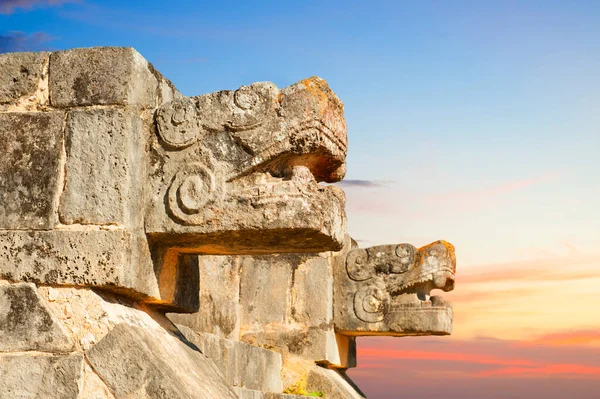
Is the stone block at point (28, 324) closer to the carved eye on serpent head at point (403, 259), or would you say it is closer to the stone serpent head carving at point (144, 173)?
the stone serpent head carving at point (144, 173)

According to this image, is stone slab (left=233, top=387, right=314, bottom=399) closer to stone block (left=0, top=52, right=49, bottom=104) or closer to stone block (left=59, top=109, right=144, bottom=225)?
stone block (left=59, top=109, right=144, bottom=225)

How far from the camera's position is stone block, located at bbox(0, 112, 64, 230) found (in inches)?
185

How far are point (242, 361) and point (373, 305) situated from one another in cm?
249

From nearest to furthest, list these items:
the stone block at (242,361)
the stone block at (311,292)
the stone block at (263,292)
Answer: the stone block at (242,361) < the stone block at (263,292) < the stone block at (311,292)

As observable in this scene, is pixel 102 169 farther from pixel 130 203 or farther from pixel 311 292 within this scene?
pixel 311 292

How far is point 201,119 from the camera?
189 inches

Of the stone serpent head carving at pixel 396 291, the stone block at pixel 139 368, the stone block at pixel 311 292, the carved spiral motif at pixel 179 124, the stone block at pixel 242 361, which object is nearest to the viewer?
the stone block at pixel 139 368

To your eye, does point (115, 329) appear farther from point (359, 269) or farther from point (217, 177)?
point (359, 269)

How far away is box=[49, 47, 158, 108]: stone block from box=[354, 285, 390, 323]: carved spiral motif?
15.1 feet

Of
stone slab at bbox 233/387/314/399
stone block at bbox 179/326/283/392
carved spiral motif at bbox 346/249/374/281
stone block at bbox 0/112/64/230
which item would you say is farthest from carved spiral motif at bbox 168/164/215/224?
carved spiral motif at bbox 346/249/374/281

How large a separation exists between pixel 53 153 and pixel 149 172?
526 mm

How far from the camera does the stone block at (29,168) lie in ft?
15.4

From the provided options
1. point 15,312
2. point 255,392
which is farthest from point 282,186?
point 255,392

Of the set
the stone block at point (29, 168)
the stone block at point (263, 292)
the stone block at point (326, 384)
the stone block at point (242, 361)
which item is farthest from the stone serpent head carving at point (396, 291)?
the stone block at point (29, 168)
